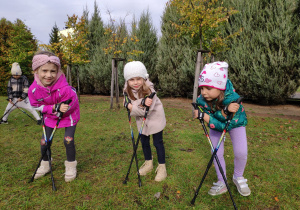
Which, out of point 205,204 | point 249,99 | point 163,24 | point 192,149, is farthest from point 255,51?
point 205,204

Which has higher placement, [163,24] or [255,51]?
[163,24]

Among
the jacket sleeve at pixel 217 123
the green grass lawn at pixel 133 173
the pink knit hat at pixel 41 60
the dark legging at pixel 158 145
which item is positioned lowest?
the green grass lawn at pixel 133 173

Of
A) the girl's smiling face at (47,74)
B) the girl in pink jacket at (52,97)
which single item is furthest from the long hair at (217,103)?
the girl's smiling face at (47,74)

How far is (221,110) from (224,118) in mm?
120

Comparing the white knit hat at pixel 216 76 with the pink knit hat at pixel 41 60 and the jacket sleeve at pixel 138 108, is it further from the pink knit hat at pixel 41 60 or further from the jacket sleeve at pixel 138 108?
the pink knit hat at pixel 41 60

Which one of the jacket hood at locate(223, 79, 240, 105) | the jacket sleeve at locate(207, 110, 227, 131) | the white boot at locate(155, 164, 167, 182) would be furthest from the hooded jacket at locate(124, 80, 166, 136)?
the jacket hood at locate(223, 79, 240, 105)

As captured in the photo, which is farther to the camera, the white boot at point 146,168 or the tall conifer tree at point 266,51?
the tall conifer tree at point 266,51

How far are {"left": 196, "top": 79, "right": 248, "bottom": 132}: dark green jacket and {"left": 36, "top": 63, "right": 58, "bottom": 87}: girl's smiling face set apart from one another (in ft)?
7.58

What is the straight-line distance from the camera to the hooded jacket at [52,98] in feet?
10.5

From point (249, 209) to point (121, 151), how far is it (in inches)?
115

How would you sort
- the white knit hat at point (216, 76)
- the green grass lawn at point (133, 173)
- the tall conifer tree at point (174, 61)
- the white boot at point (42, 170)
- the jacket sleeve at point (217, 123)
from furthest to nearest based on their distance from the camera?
the tall conifer tree at point (174, 61) → the white boot at point (42, 170) → the green grass lawn at point (133, 173) → the jacket sleeve at point (217, 123) → the white knit hat at point (216, 76)

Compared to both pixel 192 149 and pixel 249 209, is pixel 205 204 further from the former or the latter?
pixel 192 149

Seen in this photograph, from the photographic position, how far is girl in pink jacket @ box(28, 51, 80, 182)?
3.14 meters

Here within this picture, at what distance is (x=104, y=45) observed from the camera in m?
17.8
